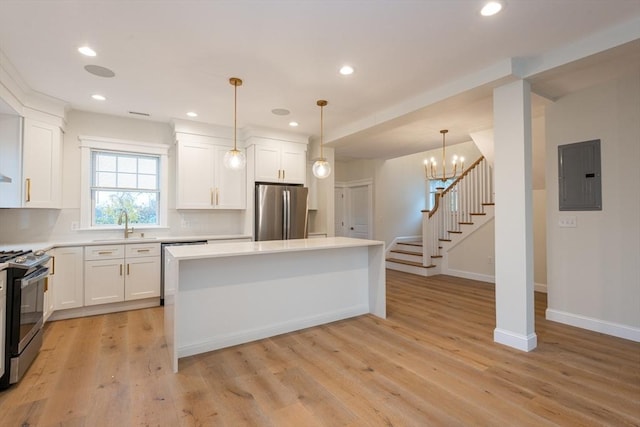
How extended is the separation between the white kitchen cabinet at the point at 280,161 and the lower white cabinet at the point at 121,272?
1.87 meters

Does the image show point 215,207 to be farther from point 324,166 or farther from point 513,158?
point 513,158

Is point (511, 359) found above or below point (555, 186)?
below

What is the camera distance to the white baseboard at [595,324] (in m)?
3.01

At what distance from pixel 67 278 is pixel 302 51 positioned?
365 cm

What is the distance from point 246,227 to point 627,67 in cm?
473

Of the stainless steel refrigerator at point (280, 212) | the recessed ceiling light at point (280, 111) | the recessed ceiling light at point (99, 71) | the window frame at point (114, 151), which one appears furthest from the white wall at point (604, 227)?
the window frame at point (114, 151)

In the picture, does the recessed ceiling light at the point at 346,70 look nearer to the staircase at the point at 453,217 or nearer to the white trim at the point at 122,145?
the white trim at the point at 122,145

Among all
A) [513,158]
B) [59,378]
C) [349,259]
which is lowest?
[59,378]

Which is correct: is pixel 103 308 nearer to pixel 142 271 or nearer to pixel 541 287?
pixel 142 271

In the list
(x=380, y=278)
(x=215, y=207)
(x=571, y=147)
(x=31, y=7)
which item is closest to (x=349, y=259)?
(x=380, y=278)

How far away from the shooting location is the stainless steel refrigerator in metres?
4.84

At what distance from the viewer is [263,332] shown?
309 centimetres

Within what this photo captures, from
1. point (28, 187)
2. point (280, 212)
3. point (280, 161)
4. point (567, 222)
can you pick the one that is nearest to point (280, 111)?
point (280, 161)

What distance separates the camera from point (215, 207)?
15.7ft
